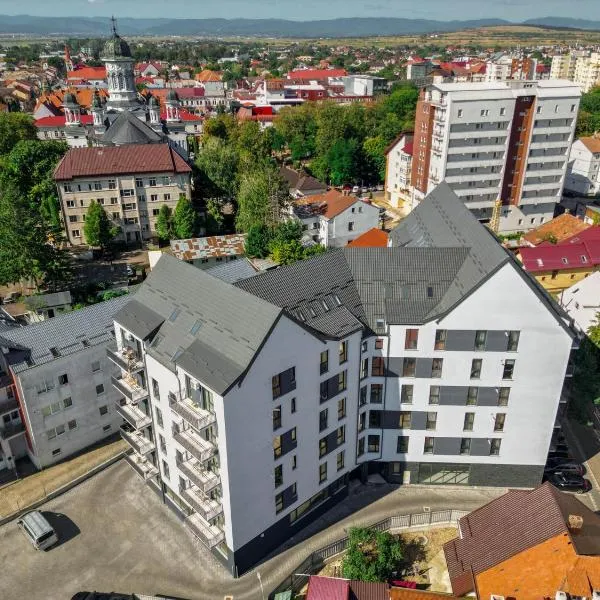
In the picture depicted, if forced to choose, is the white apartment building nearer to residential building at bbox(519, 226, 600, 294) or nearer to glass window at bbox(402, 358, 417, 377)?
glass window at bbox(402, 358, 417, 377)

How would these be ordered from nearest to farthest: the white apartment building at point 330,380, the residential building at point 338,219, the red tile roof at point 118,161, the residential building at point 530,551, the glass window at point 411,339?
1. the residential building at point 530,551
2. the white apartment building at point 330,380
3. the glass window at point 411,339
4. the residential building at point 338,219
5. the red tile roof at point 118,161

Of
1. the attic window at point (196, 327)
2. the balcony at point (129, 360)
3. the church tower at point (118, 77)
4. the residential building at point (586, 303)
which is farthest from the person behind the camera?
the church tower at point (118, 77)

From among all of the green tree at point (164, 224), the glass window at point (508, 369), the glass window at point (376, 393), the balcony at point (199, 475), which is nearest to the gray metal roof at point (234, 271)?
the glass window at point (376, 393)

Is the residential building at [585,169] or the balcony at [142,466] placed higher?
the residential building at [585,169]

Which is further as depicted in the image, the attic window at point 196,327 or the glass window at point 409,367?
the glass window at point 409,367

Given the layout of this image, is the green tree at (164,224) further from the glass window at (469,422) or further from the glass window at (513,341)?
the glass window at (513,341)

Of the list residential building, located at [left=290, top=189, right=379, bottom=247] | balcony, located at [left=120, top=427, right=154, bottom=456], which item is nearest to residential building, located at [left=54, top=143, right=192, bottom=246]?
residential building, located at [left=290, top=189, right=379, bottom=247]
